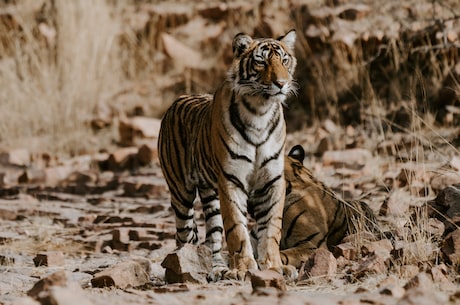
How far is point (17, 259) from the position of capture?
668cm

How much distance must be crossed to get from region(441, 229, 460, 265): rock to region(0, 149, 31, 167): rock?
7230 mm

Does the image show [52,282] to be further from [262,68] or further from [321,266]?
[262,68]

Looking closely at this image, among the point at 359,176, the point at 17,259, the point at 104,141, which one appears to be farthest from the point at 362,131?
the point at 17,259

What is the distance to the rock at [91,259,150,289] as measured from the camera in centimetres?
504

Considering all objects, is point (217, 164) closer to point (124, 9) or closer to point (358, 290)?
point (358, 290)

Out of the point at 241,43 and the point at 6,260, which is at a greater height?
the point at 241,43

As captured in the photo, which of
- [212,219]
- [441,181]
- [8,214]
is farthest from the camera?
[8,214]

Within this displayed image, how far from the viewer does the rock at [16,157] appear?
37.7 ft

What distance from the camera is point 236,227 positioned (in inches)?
222

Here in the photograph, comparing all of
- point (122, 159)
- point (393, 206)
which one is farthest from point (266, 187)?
point (122, 159)

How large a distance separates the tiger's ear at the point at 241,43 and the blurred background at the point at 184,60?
4.10m

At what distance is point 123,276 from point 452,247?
1746 millimetres

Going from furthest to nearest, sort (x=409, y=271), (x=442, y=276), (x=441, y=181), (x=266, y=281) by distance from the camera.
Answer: (x=441, y=181)
(x=409, y=271)
(x=442, y=276)
(x=266, y=281)

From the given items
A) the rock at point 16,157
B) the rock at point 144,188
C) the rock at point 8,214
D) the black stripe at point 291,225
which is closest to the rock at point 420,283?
the black stripe at point 291,225
